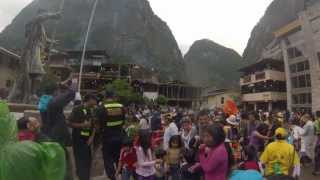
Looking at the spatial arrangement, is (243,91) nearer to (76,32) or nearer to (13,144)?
(76,32)

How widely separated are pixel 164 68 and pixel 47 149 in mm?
114955

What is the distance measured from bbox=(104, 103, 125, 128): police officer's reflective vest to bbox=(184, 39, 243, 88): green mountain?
12811 centimetres

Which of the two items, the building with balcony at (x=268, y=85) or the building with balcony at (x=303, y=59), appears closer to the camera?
the building with balcony at (x=303, y=59)

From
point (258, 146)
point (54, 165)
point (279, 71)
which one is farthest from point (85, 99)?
point (279, 71)

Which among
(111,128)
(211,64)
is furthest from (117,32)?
(111,128)

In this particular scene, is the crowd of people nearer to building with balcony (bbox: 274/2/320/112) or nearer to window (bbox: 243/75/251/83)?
building with balcony (bbox: 274/2/320/112)

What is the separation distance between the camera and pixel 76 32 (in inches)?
4336

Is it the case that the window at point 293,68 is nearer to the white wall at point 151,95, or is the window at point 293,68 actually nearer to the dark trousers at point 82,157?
the white wall at point 151,95

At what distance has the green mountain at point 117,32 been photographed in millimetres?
107188

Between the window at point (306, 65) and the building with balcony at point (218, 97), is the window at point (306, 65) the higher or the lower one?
the higher one

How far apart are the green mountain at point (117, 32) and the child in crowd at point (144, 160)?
302ft

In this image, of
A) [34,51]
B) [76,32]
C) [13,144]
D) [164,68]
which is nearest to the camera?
[13,144]

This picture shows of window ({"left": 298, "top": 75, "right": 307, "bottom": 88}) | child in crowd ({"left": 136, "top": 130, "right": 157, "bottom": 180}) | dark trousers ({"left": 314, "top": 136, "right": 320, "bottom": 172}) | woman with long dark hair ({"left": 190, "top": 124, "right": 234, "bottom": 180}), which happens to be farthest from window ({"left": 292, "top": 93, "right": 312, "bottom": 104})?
woman with long dark hair ({"left": 190, "top": 124, "right": 234, "bottom": 180})

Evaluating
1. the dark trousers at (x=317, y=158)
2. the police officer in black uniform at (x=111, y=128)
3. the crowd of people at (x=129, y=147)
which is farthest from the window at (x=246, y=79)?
the police officer in black uniform at (x=111, y=128)
